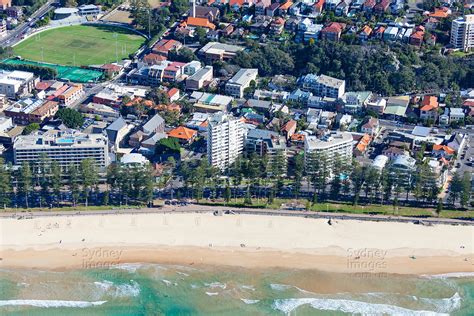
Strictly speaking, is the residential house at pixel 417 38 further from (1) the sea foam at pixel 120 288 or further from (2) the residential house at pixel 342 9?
(1) the sea foam at pixel 120 288

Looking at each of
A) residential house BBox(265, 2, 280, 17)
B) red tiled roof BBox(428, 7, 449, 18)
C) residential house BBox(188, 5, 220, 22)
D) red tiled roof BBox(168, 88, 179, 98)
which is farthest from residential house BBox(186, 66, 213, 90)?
red tiled roof BBox(428, 7, 449, 18)

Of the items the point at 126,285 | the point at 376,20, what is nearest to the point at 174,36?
the point at 376,20

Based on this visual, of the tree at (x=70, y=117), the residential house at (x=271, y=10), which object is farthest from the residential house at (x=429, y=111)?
the tree at (x=70, y=117)

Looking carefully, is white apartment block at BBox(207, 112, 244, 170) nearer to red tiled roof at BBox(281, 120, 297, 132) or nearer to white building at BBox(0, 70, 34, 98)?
red tiled roof at BBox(281, 120, 297, 132)

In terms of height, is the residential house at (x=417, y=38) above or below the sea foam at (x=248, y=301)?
above

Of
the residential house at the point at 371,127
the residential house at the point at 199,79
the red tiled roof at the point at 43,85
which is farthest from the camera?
the red tiled roof at the point at 43,85
